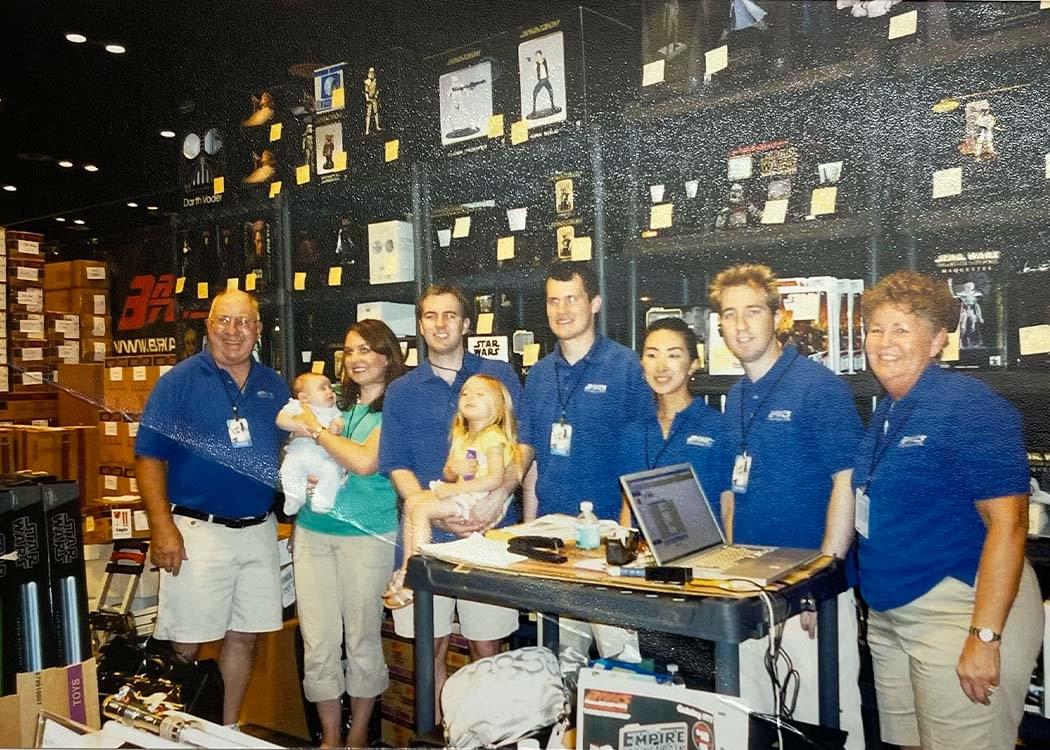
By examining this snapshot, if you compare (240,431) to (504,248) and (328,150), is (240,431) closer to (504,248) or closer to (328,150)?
(328,150)

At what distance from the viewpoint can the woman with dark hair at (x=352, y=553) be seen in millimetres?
2215

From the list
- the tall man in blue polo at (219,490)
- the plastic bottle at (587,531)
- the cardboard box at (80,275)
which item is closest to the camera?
the plastic bottle at (587,531)

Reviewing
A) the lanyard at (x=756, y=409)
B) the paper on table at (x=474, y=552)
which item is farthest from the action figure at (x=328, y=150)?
the lanyard at (x=756, y=409)

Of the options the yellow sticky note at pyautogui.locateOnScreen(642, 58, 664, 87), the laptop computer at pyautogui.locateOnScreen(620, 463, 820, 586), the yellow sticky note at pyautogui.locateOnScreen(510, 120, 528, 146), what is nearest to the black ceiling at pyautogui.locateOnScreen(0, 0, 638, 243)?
the yellow sticky note at pyautogui.locateOnScreen(510, 120, 528, 146)

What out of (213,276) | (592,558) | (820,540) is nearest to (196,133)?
(213,276)

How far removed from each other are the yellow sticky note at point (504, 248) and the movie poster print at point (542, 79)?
245mm

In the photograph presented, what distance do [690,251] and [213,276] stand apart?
4.79 feet

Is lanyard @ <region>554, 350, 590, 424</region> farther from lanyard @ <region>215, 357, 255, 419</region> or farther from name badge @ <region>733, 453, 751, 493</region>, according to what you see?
lanyard @ <region>215, 357, 255, 419</region>

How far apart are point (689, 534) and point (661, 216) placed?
622 mm

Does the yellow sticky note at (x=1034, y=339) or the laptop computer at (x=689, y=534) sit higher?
the yellow sticky note at (x=1034, y=339)

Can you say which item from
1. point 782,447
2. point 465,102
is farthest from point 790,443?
point 465,102

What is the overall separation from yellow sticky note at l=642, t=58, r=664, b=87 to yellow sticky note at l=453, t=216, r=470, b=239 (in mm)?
508

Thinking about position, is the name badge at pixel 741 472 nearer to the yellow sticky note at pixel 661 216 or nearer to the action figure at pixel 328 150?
the yellow sticky note at pixel 661 216

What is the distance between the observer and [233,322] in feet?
8.19
